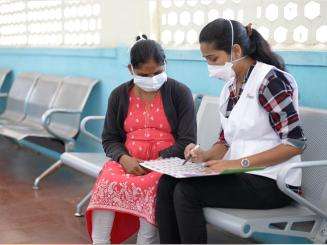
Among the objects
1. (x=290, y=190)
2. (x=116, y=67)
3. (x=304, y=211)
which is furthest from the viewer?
(x=116, y=67)

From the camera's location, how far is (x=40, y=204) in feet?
12.3

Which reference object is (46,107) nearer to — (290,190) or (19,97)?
(19,97)

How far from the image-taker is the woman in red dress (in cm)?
253

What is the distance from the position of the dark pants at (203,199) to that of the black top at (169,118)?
42 centimetres

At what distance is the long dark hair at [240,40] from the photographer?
7.50 feet

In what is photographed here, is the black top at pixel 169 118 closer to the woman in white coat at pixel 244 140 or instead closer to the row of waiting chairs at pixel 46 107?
the woman in white coat at pixel 244 140

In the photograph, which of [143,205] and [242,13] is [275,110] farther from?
[242,13]

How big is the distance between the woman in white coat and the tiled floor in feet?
2.50

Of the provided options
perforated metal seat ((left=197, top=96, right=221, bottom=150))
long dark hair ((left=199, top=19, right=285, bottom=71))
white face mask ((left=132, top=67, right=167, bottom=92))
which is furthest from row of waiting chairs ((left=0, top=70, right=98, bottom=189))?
long dark hair ((left=199, top=19, right=285, bottom=71))

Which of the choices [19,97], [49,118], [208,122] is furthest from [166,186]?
[19,97]

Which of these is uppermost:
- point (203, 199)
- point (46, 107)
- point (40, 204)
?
point (203, 199)

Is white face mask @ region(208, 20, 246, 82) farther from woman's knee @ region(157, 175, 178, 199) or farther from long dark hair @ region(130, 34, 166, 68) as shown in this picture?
woman's knee @ region(157, 175, 178, 199)

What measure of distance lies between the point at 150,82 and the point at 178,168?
0.47 m

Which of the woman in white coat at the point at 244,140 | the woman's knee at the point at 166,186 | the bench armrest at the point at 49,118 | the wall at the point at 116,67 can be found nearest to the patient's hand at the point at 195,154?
the woman in white coat at the point at 244,140
